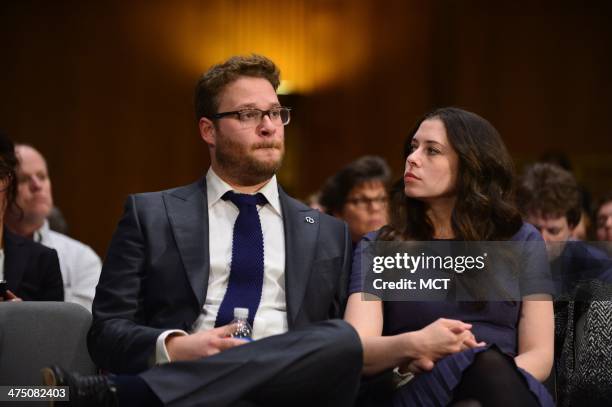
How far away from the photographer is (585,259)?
3061 mm

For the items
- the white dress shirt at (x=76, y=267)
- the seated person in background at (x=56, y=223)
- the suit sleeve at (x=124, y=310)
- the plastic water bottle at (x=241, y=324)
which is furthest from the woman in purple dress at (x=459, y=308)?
the seated person in background at (x=56, y=223)

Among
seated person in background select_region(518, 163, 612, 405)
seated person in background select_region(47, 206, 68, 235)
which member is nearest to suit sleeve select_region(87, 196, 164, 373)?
seated person in background select_region(518, 163, 612, 405)

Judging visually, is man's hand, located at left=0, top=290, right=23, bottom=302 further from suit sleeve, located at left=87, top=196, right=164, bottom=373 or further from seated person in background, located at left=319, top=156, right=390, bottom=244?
seated person in background, located at left=319, top=156, right=390, bottom=244

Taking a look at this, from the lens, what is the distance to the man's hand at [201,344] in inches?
99.7

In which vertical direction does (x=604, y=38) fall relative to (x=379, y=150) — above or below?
above

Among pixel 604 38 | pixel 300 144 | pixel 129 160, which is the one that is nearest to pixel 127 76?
pixel 129 160

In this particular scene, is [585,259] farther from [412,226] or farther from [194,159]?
[194,159]

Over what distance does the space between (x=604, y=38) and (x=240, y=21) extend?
265 centimetres

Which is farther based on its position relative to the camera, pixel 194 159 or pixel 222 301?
pixel 194 159

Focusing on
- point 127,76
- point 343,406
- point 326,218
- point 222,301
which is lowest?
point 343,406

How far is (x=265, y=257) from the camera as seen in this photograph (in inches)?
117

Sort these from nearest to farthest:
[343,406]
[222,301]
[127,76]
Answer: [343,406] → [222,301] → [127,76]

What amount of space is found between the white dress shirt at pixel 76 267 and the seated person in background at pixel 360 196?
1125 mm

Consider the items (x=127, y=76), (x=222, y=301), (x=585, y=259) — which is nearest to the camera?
(x=222, y=301)
